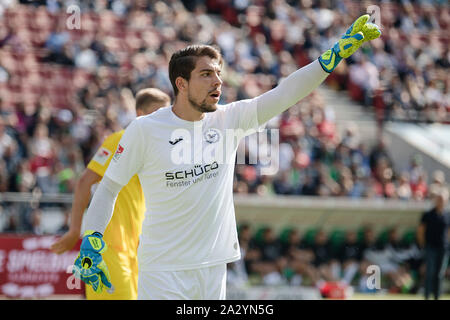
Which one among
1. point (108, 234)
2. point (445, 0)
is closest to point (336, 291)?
point (108, 234)

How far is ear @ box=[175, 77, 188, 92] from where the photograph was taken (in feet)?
16.2

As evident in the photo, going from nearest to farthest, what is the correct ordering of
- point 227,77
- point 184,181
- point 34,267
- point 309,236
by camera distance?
point 184,181, point 34,267, point 309,236, point 227,77

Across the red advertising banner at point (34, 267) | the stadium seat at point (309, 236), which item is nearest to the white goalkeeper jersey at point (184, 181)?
the red advertising banner at point (34, 267)

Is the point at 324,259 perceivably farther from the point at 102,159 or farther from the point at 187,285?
the point at 187,285

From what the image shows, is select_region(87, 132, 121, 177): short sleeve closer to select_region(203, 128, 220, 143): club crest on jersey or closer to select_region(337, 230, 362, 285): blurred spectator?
select_region(203, 128, 220, 143): club crest on jersey

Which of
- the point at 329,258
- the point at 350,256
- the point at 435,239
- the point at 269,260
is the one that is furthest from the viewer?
the point at 350,256

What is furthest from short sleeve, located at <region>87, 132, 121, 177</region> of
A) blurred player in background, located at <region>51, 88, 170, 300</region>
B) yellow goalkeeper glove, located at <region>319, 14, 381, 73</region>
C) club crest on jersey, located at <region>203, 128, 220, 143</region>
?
yellow goalkeeper glove, located at <region>319, 14, 381, 73</region>

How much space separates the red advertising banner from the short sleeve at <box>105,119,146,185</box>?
24.5 feet

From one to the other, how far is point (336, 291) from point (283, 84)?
863 cm

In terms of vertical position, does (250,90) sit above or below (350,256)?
above

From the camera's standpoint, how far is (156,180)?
484 cm

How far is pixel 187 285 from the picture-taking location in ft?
15.4

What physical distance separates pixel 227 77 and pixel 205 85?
13287 mm

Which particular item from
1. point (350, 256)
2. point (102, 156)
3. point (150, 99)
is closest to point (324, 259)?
point (350, 256)
